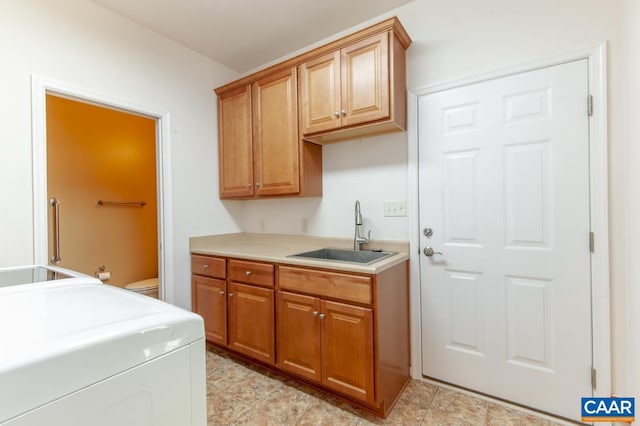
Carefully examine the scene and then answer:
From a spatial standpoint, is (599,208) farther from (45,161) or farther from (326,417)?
(45,161)

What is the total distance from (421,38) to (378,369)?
213cm

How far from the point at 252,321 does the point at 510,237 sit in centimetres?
179

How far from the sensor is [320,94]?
213 cm

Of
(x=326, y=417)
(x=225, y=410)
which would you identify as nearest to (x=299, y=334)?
(x=326, y=417)

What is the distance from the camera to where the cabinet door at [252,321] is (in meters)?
2.06

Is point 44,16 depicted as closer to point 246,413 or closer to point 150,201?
point 150,201

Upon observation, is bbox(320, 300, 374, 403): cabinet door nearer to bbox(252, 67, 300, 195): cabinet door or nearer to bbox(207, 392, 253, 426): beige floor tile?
bbox(207, 392, 253, 426): beige floor tile

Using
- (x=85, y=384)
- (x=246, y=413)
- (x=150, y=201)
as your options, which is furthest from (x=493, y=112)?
(x=150, y=201)

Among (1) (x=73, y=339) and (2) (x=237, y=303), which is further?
(2) (x=237, y=303)

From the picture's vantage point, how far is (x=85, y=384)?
0.56m

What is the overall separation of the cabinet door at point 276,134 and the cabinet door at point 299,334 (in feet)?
2.86

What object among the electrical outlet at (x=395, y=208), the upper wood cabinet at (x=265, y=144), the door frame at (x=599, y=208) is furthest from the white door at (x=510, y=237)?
the upper wood cabinet at (x=265, y=144)

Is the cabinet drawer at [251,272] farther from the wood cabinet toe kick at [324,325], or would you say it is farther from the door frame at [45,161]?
the door frame at [45,161]

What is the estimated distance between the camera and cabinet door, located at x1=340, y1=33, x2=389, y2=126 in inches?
73.2
